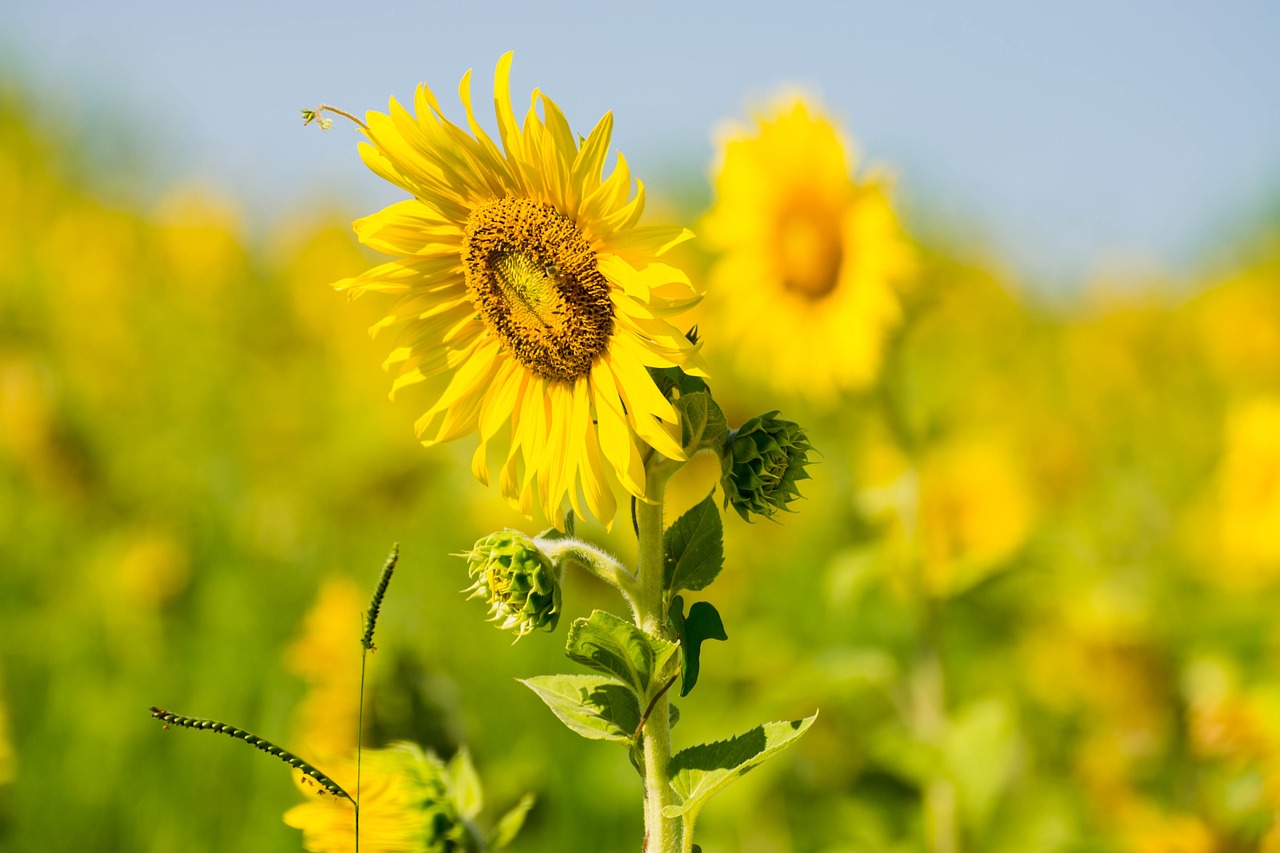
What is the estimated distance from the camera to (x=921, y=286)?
2818mm

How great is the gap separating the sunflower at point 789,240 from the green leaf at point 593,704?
1.85 m

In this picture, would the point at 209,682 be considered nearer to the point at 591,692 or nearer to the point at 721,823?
the point at 721,823

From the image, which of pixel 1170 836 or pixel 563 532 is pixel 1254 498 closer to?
pixel 1170 836

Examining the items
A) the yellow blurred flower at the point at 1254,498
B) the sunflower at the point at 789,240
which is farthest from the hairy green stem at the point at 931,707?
the yellow blurred flower at the point at 1254,498

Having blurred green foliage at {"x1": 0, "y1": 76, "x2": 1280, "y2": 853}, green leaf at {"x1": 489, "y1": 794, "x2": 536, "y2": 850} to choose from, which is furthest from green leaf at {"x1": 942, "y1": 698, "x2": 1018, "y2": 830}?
green leaf at {"x1": 489, "y1": 794, "x2": 536, "y2": 850}

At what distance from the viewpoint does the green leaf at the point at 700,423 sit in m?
1.13

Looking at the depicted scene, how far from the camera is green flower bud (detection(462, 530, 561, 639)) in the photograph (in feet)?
3.65

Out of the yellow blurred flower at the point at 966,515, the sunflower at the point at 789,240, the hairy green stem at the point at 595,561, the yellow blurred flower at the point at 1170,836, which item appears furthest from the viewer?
the sunflower at the point at 789,240

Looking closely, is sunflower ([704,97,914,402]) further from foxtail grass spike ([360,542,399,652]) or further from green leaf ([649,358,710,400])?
foxtail grass spike ([360,542,399,652])

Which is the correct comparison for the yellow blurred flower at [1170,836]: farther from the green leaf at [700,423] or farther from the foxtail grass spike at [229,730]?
the foxtail grass spike at [229,730]

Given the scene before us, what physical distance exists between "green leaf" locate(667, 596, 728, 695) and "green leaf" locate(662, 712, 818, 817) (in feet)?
0.23

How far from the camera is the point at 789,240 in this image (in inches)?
123

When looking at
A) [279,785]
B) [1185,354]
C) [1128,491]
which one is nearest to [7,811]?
[279,785]

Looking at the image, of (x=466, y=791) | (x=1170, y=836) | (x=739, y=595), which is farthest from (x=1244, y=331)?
(x=466, y=791)
